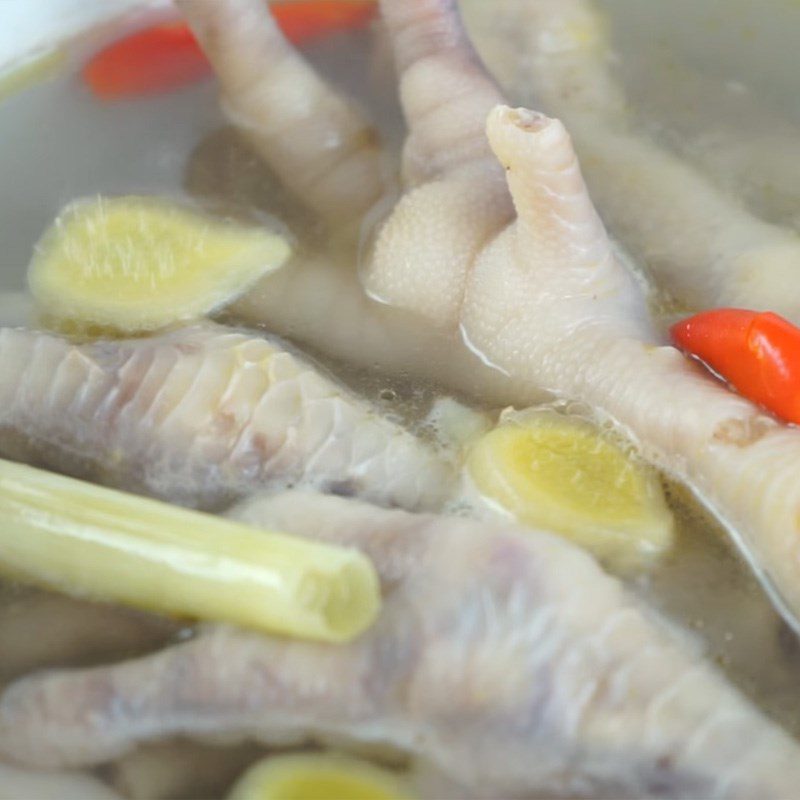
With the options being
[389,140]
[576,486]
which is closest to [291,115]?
[389,140]

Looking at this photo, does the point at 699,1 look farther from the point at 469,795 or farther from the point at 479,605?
the point at 469,795

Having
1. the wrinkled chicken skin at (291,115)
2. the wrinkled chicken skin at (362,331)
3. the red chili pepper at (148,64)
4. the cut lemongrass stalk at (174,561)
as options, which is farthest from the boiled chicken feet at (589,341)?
the red chili pepper at (148,64)

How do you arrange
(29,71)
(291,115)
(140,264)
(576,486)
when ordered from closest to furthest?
1. (576,486)
2. (140,264)
3. (291,115)
4. (29,71)

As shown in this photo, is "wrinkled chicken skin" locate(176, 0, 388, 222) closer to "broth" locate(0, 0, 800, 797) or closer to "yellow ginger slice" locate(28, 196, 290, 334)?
"broth" locate(0, 0, 800, 797)

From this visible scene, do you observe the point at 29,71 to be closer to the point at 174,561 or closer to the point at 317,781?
the point at 174,561

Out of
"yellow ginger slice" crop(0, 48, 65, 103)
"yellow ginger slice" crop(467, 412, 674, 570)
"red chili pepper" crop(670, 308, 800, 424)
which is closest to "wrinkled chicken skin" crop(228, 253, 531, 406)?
"yellow ginger slice" crop(467, 412, 674, 570)

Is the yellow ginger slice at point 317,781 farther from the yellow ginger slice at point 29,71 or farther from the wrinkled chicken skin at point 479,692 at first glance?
the yellow ginger slice at point 29,71

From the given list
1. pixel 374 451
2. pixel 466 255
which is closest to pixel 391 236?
pixel 466 255
